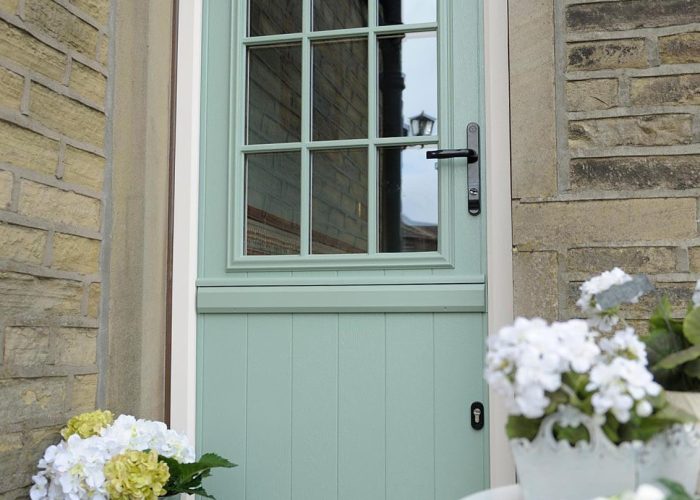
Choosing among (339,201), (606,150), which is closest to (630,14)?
(606,150)

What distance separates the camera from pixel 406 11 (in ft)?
7.78

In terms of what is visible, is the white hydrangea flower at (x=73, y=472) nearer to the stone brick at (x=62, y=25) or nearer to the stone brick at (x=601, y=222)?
the stone brick at (x=62, y=25)

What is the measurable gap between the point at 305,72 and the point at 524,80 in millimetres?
680

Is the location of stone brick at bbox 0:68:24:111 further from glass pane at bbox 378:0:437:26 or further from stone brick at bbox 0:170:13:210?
glass pane at bbox 378:0:437:26

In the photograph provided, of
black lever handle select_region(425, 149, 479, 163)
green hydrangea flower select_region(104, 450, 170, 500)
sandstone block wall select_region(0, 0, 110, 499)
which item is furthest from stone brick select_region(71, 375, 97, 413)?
black lever handle select_region(425, 149, 479, 163)

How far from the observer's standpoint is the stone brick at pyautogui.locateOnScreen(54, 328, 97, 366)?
205 cm

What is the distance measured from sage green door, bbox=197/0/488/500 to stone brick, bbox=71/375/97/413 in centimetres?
35

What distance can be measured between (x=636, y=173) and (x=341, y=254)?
840 mm

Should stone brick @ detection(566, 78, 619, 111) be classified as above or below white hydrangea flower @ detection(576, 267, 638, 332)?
above

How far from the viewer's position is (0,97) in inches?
73.8


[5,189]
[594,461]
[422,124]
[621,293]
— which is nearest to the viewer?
[594,461]

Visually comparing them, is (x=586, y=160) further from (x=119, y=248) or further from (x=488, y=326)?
(x=119, y=248)

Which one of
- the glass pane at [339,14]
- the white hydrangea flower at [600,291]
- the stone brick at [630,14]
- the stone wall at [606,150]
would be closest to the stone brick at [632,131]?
the stone wall at [606,150]

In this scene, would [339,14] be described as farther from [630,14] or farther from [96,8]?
[630,14]
